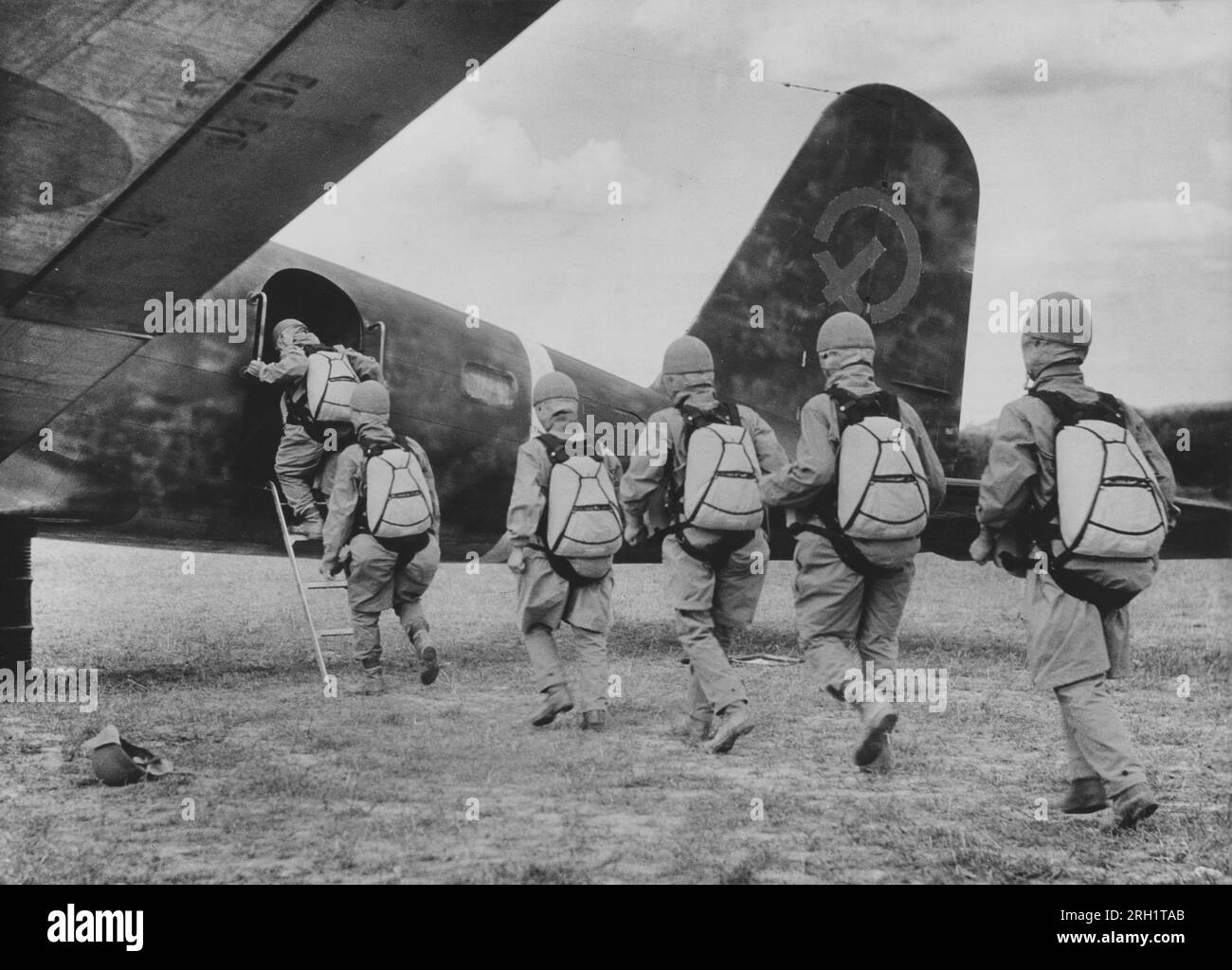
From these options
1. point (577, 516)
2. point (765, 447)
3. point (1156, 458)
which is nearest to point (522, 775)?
point (577, 516)

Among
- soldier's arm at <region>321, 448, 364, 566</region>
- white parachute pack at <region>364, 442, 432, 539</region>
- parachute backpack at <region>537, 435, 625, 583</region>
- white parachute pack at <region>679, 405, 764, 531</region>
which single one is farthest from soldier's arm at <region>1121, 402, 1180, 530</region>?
soldier's arm at <region>321, 448, 364, 566</region>

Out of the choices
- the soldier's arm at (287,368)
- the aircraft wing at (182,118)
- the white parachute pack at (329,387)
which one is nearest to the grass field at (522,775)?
the white parachute pack at (329,387)

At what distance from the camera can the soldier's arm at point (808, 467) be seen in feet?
15.0

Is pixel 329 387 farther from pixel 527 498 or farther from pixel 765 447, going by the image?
pixel 765 447

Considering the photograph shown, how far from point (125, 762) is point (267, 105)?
2575 millimetres

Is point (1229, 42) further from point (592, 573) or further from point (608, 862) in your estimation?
point (608, 862)

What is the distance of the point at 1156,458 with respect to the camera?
4.14 meters

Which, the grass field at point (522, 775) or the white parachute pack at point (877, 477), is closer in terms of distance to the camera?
the grass field at point (522, 775)

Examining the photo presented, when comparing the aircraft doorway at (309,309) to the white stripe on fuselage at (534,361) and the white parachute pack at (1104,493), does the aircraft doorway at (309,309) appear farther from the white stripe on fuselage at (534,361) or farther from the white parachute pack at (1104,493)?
the white parachute pack at (1104,493)

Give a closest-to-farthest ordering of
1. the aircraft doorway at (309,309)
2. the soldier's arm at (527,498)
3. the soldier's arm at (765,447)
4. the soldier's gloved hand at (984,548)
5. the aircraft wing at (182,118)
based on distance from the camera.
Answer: the aircraft wing at (182,118), the soldier's gloved hand at (984,548), the soldier's arm at (765,447), the soldier's arm at (527,498), the aircraft doorway at (309,309)

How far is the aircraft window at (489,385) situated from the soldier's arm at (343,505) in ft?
4.92

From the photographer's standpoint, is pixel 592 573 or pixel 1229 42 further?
pixel 592 573
